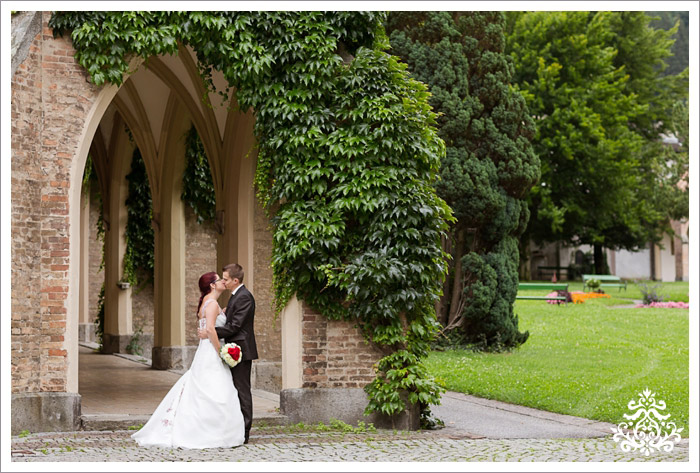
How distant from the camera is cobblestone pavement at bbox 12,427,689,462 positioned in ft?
25.0

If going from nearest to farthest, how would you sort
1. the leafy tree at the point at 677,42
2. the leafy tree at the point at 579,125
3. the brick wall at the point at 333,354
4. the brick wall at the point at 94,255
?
1. the brick wall at the point at 333,354
2. the brick wall at the point at 94,255
3. the leafy tree at the point at 579,125
4. the leafy tree at the point at 677,42

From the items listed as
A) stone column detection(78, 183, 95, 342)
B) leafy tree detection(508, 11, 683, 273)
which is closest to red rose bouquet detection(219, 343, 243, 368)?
stone column detection(78, 183, 95, 342)

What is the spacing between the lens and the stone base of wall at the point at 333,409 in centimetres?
962

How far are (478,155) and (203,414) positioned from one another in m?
11.0

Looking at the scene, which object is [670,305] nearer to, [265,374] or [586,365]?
[586,365]

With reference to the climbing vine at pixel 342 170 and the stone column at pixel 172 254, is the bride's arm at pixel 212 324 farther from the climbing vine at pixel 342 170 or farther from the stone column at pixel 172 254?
the stone column at pixel 172 254

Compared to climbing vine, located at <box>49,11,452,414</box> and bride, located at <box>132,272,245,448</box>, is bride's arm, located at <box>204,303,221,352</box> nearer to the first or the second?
bride, located at <box>132,272,245,448</box>

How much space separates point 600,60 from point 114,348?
2296cm

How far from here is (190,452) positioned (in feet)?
26.1

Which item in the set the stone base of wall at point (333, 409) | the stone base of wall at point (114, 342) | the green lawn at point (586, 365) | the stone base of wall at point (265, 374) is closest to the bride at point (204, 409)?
the stone base of wall at point (333, 409)

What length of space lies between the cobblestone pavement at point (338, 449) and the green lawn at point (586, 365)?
2482mm

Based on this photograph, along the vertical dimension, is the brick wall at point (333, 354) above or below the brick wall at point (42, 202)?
below

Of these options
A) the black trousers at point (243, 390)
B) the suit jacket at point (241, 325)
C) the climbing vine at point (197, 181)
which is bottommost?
the black trousers at point (243, 390)

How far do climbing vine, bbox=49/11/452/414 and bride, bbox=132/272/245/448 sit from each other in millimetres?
1627
